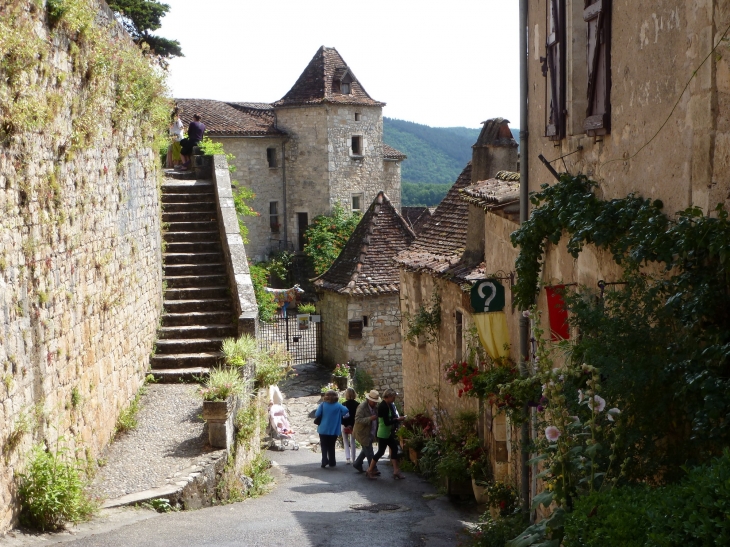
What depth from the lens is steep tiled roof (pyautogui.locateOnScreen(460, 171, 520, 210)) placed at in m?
9.65

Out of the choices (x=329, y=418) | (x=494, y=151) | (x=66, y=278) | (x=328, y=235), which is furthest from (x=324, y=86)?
(x=66, y=278)

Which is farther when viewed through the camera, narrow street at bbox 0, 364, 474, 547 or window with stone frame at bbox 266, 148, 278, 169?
window with stone frame at bbox 266, 148, 278, 169

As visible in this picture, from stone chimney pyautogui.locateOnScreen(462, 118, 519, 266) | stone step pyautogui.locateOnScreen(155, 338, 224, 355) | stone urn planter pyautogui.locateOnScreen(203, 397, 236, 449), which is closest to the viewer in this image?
stone urn planter pyautogui.locateOnScreen(203, 397, 236, 449)

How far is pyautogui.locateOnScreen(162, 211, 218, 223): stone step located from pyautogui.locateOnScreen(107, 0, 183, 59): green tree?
1556 centimetres

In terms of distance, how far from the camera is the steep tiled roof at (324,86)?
41000mm

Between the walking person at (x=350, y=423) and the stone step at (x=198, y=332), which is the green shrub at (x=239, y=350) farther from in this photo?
the walking person at (x=350, y=423)

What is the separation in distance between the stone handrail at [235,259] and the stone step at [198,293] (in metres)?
0.19

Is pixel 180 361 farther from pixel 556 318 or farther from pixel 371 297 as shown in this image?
pixel 371 297

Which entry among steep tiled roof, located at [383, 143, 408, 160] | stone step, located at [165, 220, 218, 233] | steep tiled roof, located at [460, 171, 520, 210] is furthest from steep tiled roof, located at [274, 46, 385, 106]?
steep tiled roof, located at [460, 171, 520, 210]

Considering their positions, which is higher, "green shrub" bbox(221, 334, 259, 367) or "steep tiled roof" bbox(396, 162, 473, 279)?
"steep tiled roof" bbox(396, 162, 473, 279)

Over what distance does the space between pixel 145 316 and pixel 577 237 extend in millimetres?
8511

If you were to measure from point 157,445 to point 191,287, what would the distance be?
4931 mm

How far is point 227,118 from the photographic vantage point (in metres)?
41.7

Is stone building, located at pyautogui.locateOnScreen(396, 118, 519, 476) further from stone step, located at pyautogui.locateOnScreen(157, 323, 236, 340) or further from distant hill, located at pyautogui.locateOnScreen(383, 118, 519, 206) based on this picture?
distant hill, located at pyautogui.locateOnScreen(383, 118, 519, 206)
